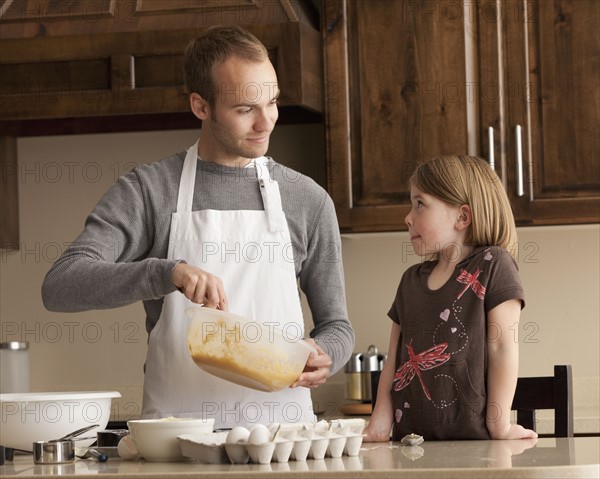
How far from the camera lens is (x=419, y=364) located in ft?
5.32

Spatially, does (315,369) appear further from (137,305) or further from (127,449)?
(137,305)

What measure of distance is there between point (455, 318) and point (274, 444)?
583mm

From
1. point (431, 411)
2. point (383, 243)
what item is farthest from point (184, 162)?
point (383, 243)

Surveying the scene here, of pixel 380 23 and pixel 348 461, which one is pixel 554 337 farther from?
pixel 348 461

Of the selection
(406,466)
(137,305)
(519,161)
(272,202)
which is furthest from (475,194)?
(137,305)

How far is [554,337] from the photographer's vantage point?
112 inches

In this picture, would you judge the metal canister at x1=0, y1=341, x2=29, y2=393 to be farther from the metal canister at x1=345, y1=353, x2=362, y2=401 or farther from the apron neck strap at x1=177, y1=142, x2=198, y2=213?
the apron neck strap at x1=177, y1=142, x2=198, y2=213

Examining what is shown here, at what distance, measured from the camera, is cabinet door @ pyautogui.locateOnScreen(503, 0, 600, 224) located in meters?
2.53

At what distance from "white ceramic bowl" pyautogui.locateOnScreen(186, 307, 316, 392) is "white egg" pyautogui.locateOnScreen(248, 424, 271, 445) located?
260 mm

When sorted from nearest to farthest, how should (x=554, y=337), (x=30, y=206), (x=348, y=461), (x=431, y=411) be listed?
(x=348, y=461) < (x=431, y=411) < (x=554, y=337) < (x=30, y=206)

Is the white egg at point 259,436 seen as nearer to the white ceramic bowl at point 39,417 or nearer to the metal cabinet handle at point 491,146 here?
the white ceramic bowl at point 39,417

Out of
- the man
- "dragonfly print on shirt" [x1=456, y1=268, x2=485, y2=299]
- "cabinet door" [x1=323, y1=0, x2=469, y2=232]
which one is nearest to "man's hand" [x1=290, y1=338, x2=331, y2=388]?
the man

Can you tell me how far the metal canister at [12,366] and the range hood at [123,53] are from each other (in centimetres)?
66

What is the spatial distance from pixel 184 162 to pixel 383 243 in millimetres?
1242
